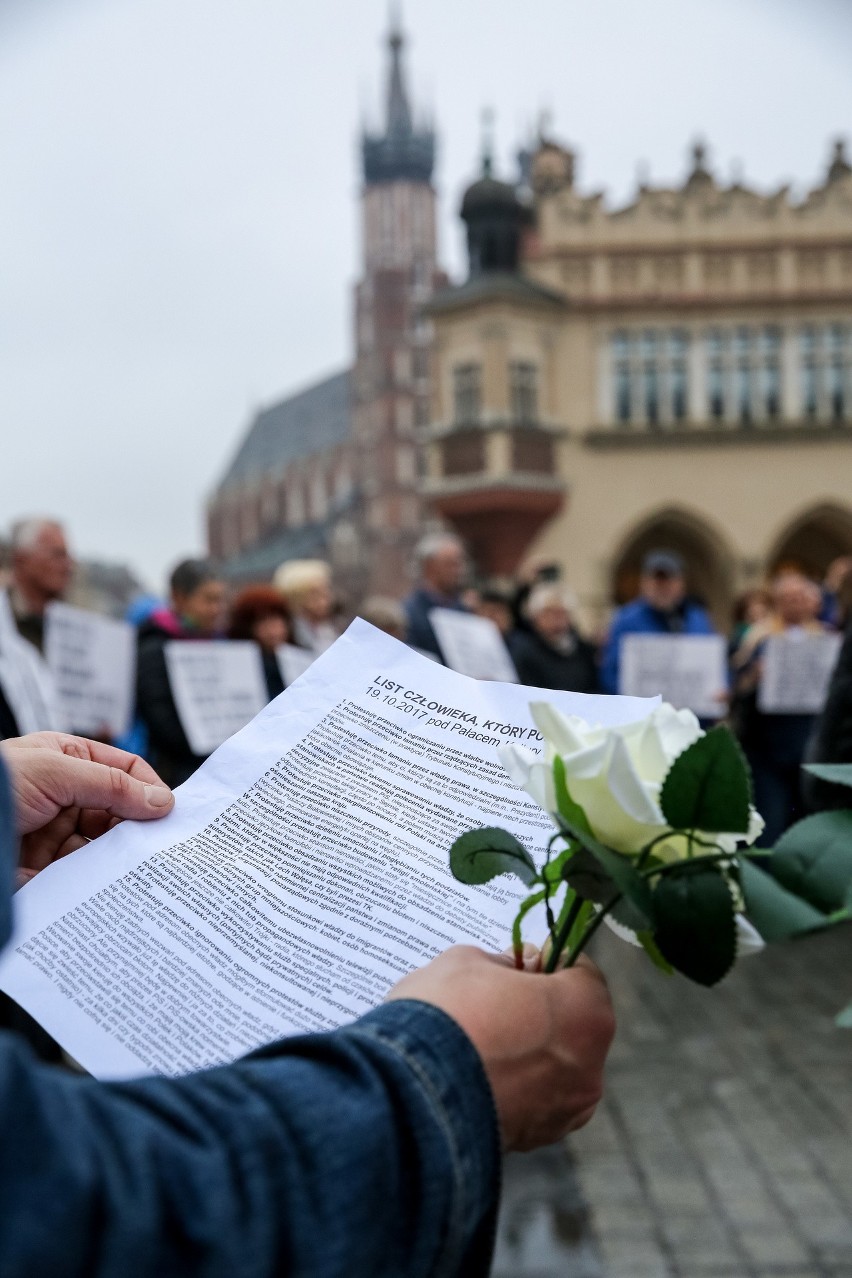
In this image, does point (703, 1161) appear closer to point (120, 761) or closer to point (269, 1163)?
point (120, 761)

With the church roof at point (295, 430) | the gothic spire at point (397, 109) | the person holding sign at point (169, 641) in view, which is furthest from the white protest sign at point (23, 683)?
the gothic spire at point (397, 109)

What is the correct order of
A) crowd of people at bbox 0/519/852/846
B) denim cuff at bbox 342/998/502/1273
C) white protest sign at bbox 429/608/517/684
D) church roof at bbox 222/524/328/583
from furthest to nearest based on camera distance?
church roof at bbox 222/524/328/583 < white protest sign at bbox 429/608/517/684 < crowd of people at bbox 0/519/852/846 < denim cuff at bbox 342/998/502/1273

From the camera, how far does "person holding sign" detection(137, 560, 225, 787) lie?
18.0 ft

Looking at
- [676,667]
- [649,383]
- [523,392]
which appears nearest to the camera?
[676,667]

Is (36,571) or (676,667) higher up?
(36,571)

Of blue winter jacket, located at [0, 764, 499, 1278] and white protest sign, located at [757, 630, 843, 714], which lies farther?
white protest sign, located at [757, 630, 843, 714]

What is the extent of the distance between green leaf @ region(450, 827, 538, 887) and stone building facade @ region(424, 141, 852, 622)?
26634 millimetres

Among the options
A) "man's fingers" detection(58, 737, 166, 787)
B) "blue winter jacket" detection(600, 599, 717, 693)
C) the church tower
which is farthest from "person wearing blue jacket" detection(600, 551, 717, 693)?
the church tower

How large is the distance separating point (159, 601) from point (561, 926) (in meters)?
6.04

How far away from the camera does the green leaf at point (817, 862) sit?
3.14 ft

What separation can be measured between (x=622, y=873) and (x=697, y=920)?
0.20 ft

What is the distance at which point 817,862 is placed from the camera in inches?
38.3

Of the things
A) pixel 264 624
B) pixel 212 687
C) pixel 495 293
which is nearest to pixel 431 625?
pixel 264 624

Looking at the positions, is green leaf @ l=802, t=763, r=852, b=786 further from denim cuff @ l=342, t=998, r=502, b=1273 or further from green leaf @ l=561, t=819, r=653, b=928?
denim cuff @ l=342, t=998, r=502, b=1273
